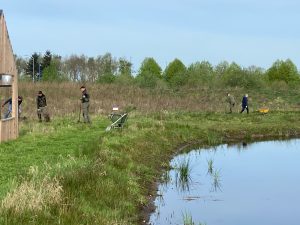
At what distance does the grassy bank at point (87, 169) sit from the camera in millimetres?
10062

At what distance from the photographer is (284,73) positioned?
4203 inches

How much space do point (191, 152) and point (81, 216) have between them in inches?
700

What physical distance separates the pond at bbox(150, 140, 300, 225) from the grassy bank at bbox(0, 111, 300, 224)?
856 mm

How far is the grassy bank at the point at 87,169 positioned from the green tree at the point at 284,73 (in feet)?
245

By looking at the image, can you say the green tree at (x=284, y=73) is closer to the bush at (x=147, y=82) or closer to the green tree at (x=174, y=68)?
the green tree at (x=174, y=68)

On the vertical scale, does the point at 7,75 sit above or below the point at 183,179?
above

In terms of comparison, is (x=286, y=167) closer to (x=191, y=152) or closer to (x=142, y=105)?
(x=191, y=152)

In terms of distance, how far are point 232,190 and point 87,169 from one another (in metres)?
5.82

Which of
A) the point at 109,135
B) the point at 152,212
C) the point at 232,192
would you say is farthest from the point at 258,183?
the point at 109,135

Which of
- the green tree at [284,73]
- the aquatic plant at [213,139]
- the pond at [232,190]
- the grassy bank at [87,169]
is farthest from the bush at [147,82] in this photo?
the pond at [232,190]

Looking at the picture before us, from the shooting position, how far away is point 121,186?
47.0ft

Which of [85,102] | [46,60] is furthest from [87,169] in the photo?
[46,60]

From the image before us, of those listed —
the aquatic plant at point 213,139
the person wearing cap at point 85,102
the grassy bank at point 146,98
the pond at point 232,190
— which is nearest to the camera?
the pond at point 232,190

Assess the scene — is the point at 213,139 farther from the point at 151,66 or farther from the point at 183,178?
the point at 151,66
